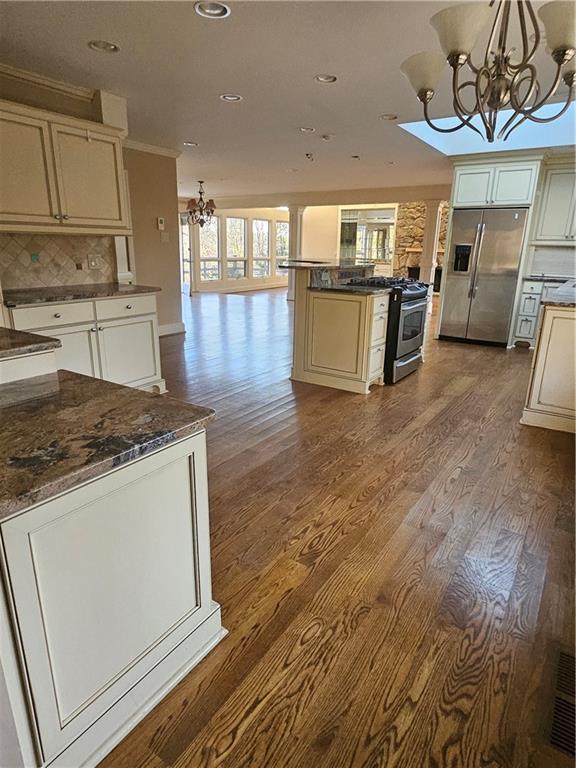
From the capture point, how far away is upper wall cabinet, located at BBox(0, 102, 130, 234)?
2949mm

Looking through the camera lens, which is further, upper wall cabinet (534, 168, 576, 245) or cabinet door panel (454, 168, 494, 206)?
cabinet door panel (454, 168, 494, 206)

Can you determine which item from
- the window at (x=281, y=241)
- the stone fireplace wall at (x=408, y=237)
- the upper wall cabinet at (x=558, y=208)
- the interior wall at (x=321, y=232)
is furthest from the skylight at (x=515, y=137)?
the window at (x=281, y=241)

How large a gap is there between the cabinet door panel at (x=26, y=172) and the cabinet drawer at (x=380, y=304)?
2.62m

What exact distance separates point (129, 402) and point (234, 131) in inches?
161

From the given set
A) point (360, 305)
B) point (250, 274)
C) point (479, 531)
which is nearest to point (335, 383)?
point (360, 305)

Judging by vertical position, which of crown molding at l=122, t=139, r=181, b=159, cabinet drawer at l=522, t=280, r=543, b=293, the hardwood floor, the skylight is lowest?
the hardwood floor

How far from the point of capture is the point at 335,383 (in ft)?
14.0

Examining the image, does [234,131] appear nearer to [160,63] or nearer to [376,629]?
[160,63]

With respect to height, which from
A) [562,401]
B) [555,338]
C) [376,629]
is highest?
[555,338]

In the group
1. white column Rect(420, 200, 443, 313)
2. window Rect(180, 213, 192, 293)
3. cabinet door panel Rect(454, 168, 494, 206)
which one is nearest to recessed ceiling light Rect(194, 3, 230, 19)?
cabinet door panel Rect(454, 168, 494, 206)

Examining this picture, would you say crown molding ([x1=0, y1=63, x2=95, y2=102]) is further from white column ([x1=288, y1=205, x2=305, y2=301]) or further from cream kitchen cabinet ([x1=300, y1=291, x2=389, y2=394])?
white column ([x1=288, y1=205, x2=305, y2=301])

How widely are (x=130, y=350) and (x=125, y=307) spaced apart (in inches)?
13.9

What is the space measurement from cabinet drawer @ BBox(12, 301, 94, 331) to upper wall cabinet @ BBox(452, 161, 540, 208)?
4.93 meters

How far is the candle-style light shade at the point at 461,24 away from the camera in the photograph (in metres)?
1.83
